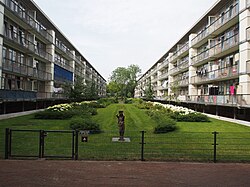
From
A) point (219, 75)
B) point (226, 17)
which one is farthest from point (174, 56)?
point (226, 17)

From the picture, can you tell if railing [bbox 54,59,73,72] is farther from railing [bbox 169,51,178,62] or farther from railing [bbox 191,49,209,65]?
railing [bbox 191,49,209,65]

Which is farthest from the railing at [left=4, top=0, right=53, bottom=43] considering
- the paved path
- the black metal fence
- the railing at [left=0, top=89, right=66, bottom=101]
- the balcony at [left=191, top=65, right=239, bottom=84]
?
the balcony at [left=191, top=65, right=239, bottom=84]

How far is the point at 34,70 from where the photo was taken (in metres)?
36.5

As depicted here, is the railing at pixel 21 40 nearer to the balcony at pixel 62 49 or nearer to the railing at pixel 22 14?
the railing at pixel 22 14

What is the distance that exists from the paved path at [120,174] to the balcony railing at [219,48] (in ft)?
68.3

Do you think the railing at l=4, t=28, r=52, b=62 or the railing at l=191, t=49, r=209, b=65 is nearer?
the railing at l=4, t=28, r=52, b=62

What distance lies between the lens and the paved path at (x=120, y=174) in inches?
286

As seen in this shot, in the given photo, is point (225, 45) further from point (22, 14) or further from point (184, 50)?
point (22, 14)

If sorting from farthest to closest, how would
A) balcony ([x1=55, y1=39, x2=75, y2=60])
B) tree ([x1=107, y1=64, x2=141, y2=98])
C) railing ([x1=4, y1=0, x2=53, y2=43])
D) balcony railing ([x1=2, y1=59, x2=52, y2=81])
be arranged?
1. tree ([x1=107, y1=64, x2=141, y2=98])
2. balcony ([x1=55, y1=39, x2=75, y2=60])
3. balcony railing ([x1=2, y1=59, x2=52, y2=81])
4. railing ([x1=4, y1=0, x2=53, y2=43])

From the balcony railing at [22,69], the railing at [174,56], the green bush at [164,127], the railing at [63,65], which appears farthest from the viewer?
the railing at [174,56]

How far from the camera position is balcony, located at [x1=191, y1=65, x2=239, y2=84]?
2800 centimetres

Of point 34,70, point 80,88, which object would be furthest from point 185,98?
point 34,70

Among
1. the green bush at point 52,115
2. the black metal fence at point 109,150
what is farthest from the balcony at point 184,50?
the black metal fence at point 109,150

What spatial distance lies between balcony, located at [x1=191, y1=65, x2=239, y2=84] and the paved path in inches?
790
